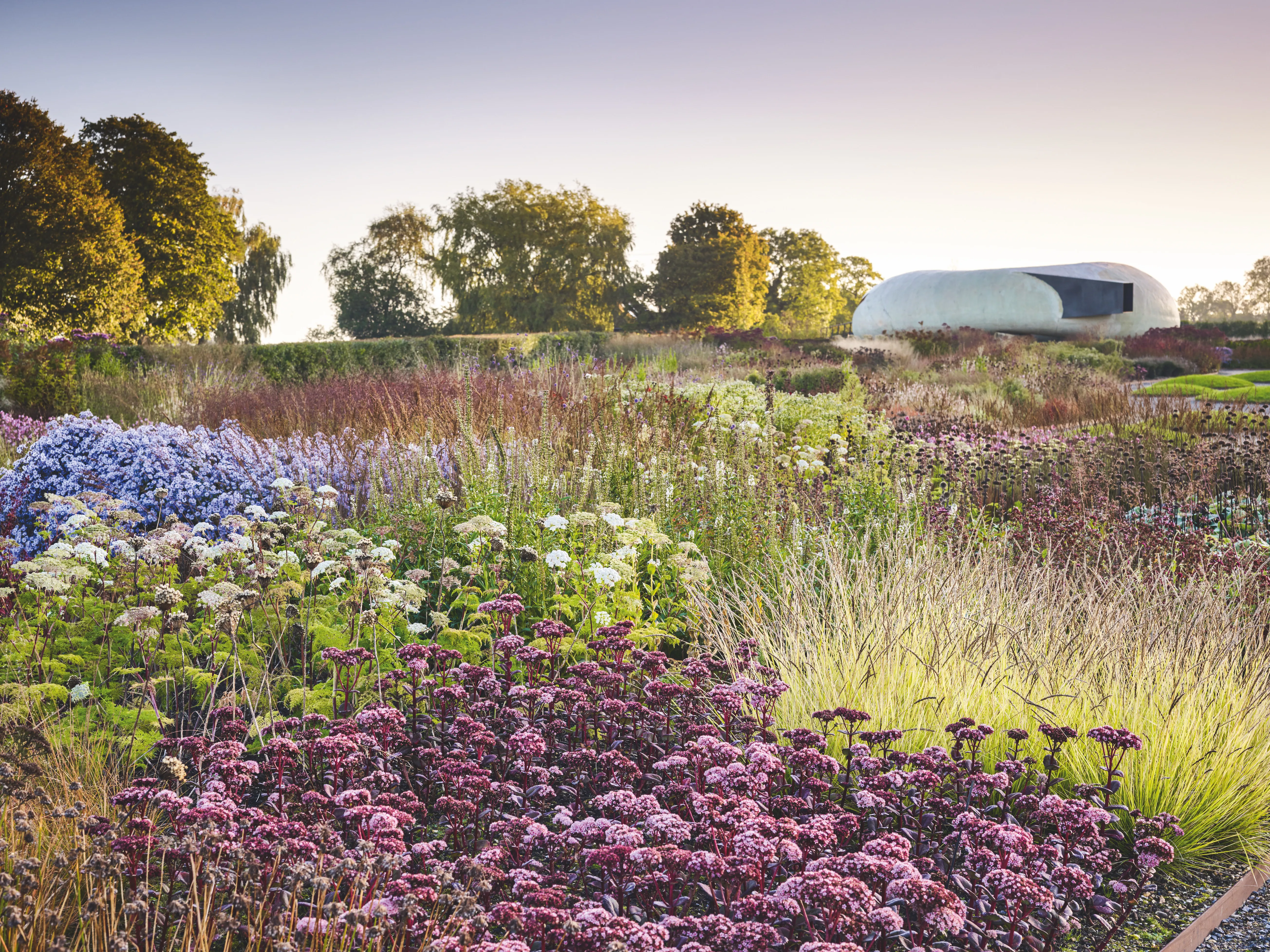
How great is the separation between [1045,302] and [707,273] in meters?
15.2

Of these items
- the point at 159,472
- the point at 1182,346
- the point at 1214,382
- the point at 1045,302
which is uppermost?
the point at 1045,302

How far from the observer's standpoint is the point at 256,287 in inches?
1414

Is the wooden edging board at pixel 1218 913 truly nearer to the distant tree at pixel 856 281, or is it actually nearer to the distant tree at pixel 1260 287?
the distant tree at pixel 856 281

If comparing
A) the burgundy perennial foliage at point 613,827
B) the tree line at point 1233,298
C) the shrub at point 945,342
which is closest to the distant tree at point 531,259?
the shrub at point 945,342

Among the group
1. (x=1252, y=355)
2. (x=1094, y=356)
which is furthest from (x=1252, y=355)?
(x=1094, y=356)

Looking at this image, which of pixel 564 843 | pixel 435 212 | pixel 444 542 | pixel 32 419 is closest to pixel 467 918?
pixel 564 843

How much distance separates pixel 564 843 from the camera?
2.03 meters

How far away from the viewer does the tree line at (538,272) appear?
131ft

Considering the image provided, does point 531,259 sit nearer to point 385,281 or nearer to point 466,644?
point 385,281

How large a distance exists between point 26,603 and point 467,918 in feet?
10.8

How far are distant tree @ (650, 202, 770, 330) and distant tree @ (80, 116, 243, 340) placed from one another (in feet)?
63.5

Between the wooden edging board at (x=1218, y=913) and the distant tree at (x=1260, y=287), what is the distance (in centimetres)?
8391

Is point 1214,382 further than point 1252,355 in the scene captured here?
No

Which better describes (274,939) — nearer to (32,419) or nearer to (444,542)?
(444,542)
